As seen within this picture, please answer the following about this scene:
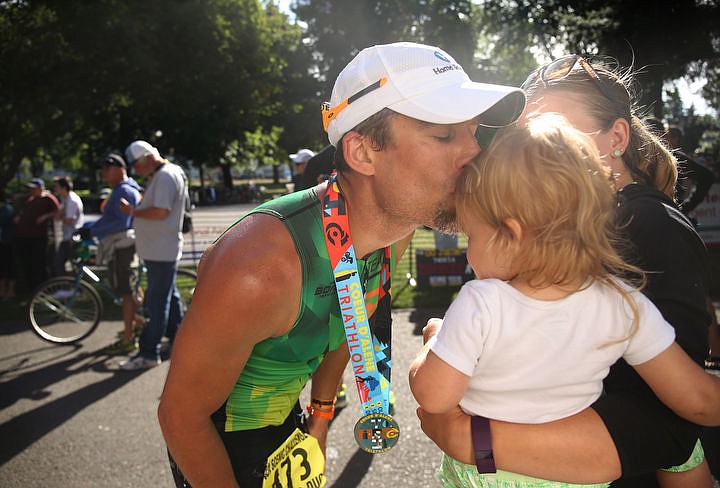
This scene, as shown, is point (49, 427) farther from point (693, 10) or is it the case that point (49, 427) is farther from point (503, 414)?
point (693, 10)

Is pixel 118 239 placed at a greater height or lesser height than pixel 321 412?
lesser

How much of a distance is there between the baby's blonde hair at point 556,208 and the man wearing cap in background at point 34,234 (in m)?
10.2

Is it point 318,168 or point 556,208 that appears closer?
point 556,208

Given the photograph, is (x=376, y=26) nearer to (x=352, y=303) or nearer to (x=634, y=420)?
(x=352, y=303)

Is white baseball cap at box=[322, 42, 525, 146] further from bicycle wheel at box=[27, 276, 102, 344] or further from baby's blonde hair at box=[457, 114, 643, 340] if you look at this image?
bicycle wheel at box=[27, 276, 102, 344]

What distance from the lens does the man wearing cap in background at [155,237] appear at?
542cm

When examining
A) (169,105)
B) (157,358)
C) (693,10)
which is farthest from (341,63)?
(157,358)

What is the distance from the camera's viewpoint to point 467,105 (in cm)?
166

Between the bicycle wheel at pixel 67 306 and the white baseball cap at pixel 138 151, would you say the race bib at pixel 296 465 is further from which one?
the bicycle wheel at pixel 67 306

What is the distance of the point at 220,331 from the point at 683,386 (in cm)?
120

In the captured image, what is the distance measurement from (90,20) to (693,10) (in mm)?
20721

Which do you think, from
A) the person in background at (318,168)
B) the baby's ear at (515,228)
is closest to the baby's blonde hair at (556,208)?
the baby's ear at (515,228)

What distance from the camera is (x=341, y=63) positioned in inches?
1540

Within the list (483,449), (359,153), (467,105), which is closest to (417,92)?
(467,105)
